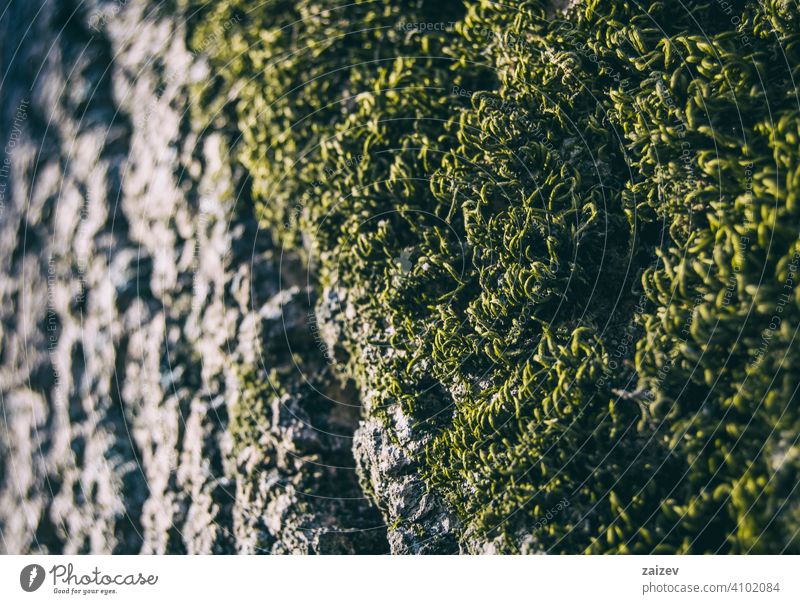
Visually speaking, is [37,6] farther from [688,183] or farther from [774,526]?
[774,526]

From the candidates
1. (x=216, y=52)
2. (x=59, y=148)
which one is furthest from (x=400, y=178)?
(x=59, y=148)

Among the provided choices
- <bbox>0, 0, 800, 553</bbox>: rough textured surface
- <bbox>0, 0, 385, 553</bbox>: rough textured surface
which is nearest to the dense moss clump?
<bbox>0, 0, 800, 553</bbox>: rough textured surface

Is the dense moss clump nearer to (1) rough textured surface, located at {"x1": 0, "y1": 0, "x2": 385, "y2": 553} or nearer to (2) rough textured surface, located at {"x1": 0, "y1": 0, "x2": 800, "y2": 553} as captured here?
(2) rough textured surface, located at {"x1": 0, "y1": 0, "x2": 800, "y2": 553}

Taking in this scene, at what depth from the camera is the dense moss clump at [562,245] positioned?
1.02 m

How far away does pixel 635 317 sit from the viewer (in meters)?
1.12

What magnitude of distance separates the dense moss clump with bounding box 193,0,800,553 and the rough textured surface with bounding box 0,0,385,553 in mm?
238

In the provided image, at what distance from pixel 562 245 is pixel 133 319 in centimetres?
135

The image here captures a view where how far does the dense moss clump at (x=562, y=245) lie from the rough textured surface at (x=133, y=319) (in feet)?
0.78

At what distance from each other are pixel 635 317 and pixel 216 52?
4.70ft

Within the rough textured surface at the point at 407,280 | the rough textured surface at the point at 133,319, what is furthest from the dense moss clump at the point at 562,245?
the rough textured surface at the point at 133,319

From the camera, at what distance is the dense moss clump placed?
1019 millimetres

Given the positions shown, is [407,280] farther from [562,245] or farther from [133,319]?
[133,319]

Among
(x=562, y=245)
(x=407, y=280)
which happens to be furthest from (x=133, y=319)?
(x=562, y=245)

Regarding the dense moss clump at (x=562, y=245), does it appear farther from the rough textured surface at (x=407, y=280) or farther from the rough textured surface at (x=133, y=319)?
the rough textured surface at (x=133, y=319)
